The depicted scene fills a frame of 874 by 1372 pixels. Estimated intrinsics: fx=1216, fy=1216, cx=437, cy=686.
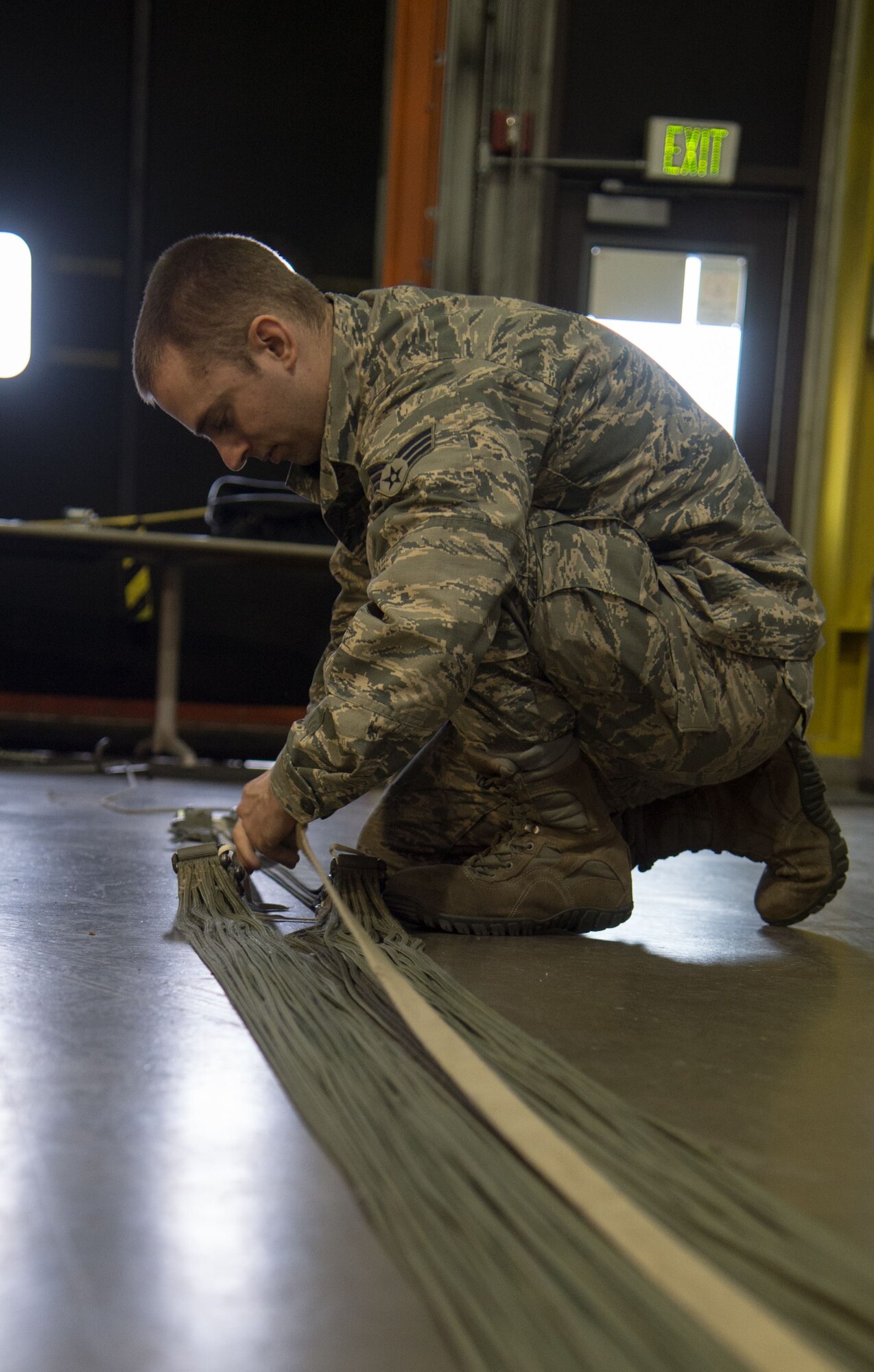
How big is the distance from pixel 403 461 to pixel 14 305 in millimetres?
3459

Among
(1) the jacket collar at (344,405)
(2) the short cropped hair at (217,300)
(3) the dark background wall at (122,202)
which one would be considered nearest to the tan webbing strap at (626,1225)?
(1) the jacket collar at (344,405)

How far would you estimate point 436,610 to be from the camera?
109cm

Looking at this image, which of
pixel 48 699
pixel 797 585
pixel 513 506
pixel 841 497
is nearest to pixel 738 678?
pixel 797 585

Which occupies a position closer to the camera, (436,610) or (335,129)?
(436,610)

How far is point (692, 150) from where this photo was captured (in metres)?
3.82

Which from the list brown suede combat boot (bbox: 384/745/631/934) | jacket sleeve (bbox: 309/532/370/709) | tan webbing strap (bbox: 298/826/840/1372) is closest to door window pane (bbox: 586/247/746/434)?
jacket sleeve (bbox: 309/532/370/709)

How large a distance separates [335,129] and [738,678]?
3399mm

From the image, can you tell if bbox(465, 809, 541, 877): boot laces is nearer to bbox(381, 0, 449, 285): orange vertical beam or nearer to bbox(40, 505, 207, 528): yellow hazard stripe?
bbox(40, 505, 207, 528): yellow hazard stripe

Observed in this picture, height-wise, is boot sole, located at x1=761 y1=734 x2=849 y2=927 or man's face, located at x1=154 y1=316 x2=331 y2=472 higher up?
man's face, located at x1=154 y1=316 x2=331 y2=472

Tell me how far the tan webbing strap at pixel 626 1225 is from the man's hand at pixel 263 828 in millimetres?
333

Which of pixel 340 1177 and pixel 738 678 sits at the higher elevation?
pixel 738 678

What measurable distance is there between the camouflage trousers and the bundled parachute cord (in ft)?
1.15

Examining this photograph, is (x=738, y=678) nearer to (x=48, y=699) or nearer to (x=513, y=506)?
(x=513, y=506)

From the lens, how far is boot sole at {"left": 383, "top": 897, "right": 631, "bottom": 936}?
4.36 feet
